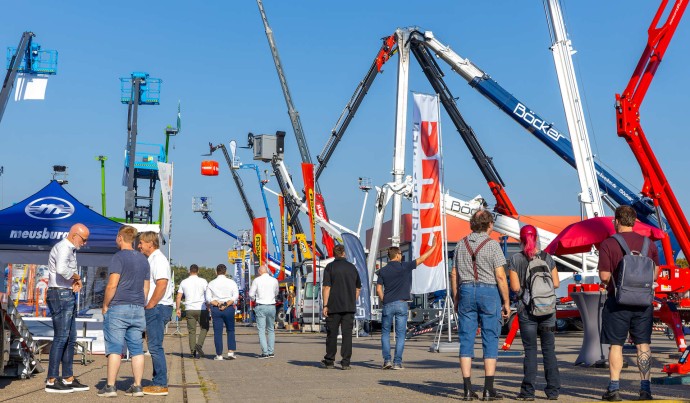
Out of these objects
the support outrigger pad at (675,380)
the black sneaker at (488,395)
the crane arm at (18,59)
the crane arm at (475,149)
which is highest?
the crane arm at (18,59)

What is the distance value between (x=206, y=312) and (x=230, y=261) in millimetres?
72801

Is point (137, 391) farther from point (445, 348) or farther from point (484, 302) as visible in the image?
point (445, 348)

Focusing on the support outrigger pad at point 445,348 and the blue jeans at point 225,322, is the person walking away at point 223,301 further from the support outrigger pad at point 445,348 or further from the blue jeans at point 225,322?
the support outrigger pad at point 445,348

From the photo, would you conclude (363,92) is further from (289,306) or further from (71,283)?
(71,283)

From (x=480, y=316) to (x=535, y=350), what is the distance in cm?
60

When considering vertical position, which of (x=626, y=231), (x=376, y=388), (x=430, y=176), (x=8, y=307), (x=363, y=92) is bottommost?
(x=376, y=388)

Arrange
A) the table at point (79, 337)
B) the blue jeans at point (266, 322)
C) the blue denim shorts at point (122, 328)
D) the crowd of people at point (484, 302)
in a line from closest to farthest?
the crowd of people at point (484, 302)
the blue denim shorts at point (122, 328)
the table at point (79, 337)
the blue jeans at point (266, 322)

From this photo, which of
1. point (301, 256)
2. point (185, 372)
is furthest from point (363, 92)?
point (185, 372)

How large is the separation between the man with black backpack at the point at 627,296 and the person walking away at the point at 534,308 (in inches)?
21.2

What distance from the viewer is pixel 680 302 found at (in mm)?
11172

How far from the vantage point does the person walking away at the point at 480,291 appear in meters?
8.50

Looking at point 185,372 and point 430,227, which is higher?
point 430,227

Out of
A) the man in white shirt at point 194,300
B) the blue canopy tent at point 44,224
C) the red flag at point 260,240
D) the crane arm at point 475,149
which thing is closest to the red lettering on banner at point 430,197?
the man in white shirt at point 194,300

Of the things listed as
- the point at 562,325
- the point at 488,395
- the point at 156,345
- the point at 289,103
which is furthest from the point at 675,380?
the point at 289,103
